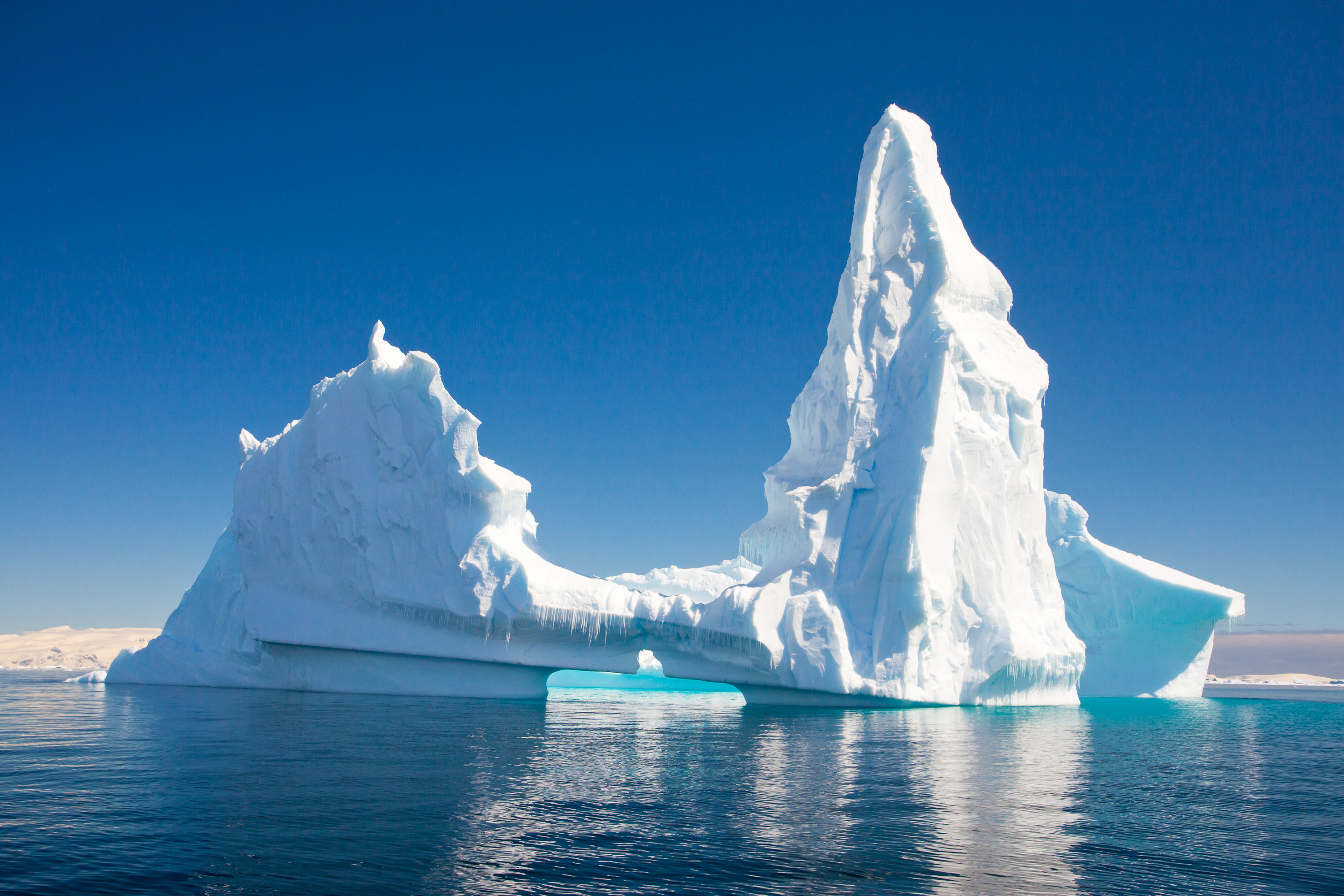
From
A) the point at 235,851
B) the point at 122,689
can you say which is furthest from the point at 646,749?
the point at 122,689

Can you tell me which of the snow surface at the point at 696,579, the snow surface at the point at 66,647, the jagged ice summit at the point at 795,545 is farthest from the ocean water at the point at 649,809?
the snow surface at the point at 66,647

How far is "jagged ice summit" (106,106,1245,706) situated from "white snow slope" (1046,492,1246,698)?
3.21 feet

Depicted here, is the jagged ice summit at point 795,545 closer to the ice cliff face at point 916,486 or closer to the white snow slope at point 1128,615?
the ice cliff face at point 916,486

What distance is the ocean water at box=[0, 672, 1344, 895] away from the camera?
6.04 meters

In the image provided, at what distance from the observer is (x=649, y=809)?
8.40 metres

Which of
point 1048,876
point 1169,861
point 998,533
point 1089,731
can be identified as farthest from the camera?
point 998,533

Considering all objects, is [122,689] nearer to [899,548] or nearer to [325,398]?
[325,398]

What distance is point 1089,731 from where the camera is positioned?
17000mm

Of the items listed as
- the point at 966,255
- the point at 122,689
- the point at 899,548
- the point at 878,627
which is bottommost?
the point at 122,689

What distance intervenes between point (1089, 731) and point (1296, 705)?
74.5ft

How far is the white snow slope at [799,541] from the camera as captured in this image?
20312mm

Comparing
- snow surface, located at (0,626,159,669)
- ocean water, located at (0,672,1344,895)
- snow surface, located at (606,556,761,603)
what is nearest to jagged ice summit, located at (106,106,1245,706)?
ocean water, located at (0,672,1344,895)

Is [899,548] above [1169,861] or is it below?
above

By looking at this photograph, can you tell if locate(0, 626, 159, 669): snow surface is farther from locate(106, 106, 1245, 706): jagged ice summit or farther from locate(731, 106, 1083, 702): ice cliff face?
locate(731, 106, 1083, 702): ice cliff face
